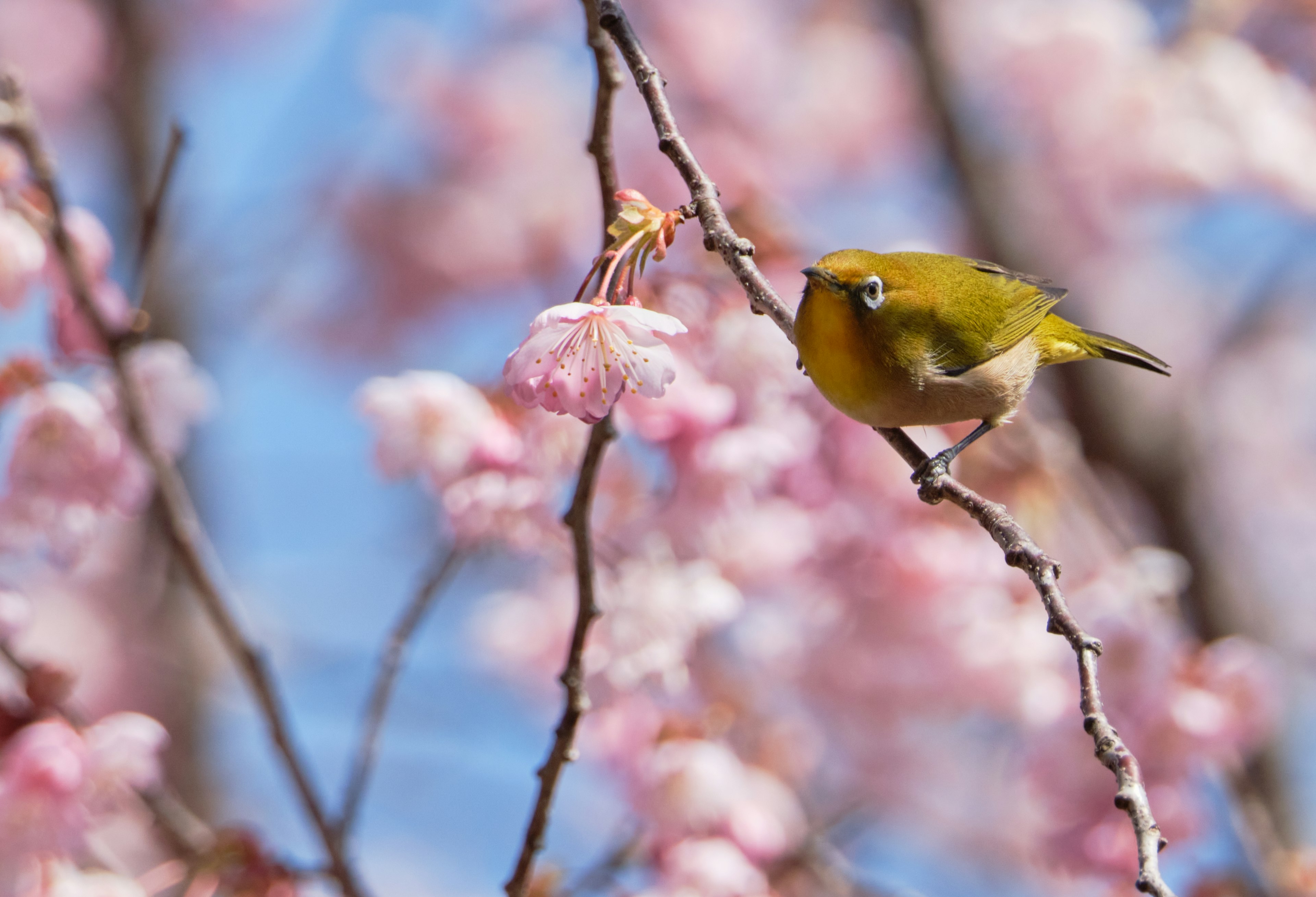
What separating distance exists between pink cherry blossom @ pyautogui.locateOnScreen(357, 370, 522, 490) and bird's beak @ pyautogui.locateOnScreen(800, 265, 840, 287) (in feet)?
2.41

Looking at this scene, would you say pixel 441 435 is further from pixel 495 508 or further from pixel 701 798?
pixel 701 798

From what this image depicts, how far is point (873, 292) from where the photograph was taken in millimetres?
1601

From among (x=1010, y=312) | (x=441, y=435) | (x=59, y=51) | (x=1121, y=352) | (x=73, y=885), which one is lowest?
(x=73, y=885)

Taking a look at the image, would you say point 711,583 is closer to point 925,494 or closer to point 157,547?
point 925,494

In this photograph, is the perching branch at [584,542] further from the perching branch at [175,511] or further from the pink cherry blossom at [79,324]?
the pink cherry blossom at [79,324]

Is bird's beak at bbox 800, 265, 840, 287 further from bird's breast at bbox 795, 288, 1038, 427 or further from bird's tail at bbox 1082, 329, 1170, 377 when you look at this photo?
bird's tail at bbox 1082, 329, 1170, 377

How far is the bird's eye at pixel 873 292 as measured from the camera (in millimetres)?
1583

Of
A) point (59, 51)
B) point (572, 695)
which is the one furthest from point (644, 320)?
point (59, 51)

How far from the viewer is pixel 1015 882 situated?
5.05 metres

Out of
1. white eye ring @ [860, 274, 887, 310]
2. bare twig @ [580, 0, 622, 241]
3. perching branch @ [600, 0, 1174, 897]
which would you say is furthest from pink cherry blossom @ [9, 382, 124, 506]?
white eye ring @ [860, 274, 887, 310]

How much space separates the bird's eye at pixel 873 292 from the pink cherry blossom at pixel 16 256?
138 centimetres

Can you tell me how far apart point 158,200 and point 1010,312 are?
1.38 meters

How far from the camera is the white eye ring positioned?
1.58 meters

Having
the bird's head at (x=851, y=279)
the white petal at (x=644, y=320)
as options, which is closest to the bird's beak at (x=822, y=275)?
the bird's head at (x=851, y=279)
